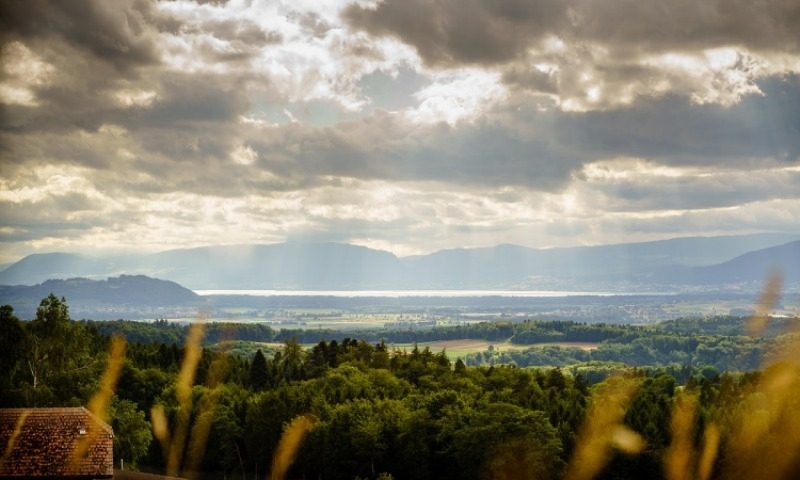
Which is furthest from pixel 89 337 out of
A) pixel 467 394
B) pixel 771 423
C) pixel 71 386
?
pixel 771 423

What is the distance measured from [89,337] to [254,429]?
2632 cm

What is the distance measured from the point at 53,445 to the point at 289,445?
1537 inches

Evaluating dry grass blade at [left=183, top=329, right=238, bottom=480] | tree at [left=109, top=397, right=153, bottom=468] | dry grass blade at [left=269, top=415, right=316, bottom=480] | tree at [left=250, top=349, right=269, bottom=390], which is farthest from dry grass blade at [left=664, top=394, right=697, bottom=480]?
tree at [left=250, top=349, right=269, bottom=390]

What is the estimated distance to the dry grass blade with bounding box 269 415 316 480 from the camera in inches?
3359

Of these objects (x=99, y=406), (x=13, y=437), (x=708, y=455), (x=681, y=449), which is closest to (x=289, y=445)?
(x=99, y=406)

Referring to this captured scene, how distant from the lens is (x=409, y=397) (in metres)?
89.1

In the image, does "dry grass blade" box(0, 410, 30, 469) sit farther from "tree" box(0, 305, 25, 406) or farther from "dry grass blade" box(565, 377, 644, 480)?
"dry grass blade" box(565, 377, 644, 480)

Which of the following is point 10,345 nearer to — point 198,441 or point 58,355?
point 58,355

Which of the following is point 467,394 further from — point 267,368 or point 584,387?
point 267,368

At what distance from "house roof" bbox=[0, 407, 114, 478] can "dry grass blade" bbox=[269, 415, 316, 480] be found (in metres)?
36.4

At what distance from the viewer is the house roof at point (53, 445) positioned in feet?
158

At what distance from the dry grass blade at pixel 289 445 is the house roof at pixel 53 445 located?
119ft

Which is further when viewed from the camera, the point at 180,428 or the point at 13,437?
the point at 180,428

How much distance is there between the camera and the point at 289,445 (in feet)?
283
